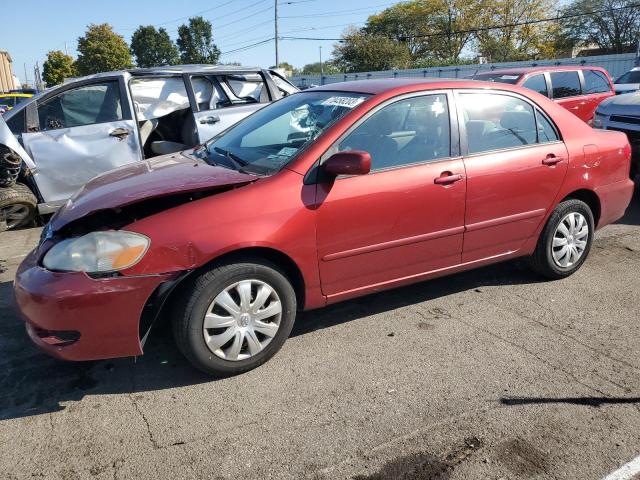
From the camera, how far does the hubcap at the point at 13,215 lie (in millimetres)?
5898

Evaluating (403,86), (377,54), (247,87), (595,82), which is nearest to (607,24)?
(377,54)

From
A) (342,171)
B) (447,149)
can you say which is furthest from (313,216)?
(447,149)

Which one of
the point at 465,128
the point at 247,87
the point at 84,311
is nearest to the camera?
the point at 84,311

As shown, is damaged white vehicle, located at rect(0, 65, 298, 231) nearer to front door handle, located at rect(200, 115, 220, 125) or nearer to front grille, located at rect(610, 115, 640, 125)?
front door handle, located at rect(200, 115, 220, 125)

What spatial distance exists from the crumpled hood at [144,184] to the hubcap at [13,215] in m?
2.98

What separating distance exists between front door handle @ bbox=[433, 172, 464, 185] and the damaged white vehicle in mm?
2991

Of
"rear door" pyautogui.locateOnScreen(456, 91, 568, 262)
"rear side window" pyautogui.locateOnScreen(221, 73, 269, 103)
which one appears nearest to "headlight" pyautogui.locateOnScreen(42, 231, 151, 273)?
"rear door" pyautogui.locateOnScreen(456, 91, 568, 262)

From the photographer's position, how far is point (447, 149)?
11.9 ft

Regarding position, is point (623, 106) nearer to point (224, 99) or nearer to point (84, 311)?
point (224, 99)

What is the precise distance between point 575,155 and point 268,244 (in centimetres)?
267

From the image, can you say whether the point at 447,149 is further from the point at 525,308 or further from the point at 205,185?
the point at 205,185

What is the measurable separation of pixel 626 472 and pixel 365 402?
121cm

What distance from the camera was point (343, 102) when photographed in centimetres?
353

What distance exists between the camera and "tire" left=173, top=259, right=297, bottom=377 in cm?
282
